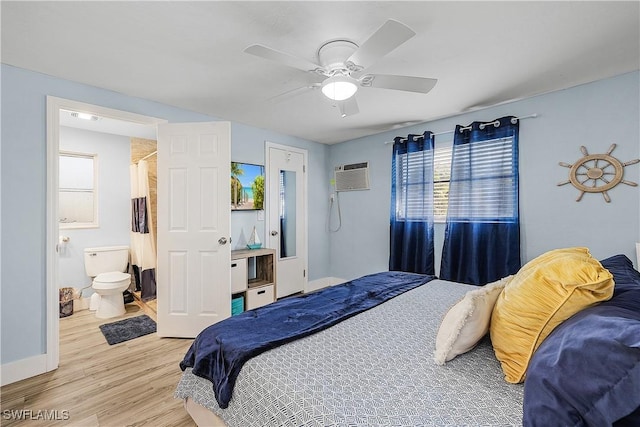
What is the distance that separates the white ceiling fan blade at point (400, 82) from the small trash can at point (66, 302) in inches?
163

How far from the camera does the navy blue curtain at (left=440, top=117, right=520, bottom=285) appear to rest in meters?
2.96

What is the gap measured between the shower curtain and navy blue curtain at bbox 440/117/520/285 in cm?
370

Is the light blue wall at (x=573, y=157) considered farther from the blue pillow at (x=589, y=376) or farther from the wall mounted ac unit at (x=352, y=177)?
the blue pillow at (x=589, y=376)

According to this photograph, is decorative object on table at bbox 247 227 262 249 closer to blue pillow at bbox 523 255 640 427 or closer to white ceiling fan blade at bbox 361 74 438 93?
white ceiling fan blade at bbox 361 74 438 93

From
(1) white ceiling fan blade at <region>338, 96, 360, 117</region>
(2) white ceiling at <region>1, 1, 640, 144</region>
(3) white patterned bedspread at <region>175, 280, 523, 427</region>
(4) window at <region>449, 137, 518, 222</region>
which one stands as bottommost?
(3) white patterned bedspread at <region>175, 280, 523, 427</region>

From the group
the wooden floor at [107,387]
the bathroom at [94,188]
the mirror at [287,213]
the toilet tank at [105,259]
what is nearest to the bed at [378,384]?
the wooden floor at [107,387]

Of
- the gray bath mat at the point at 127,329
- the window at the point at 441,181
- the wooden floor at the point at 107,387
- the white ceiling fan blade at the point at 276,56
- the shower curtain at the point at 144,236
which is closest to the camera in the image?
the white ceiling fan blade at the point at 276,56

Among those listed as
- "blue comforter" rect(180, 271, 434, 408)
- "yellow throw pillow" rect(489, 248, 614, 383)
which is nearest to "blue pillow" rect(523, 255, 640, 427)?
"yellow throw pillow" rect(489, 248, 614, 383)

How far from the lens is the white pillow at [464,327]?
121 cm

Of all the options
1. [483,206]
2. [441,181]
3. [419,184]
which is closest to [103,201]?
[419,184]

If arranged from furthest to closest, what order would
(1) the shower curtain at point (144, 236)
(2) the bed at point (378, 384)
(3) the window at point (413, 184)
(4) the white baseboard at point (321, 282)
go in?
(4) the white baseboard at point (321, 282) → (1) the shower curtain at point (144, 236) → (3) the window at point (413, 184) → (2) the bed at point (378, 384)

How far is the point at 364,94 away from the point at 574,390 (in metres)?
2.62

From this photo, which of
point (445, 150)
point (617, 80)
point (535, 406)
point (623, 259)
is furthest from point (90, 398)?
point (617, 80)

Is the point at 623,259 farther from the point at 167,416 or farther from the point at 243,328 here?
the point at 167,416
